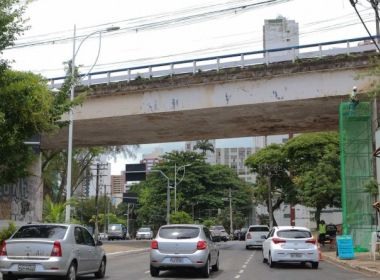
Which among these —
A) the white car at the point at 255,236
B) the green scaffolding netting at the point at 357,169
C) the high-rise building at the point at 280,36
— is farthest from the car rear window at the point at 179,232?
the white car at the point at 255,236

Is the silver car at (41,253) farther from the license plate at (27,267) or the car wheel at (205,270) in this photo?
the car wheel at (205,270)

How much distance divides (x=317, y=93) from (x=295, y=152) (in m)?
21.8

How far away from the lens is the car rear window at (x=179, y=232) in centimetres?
1777

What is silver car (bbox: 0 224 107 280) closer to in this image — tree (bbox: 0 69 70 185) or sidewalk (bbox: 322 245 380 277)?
tree (bbox: 0 69 70 185)

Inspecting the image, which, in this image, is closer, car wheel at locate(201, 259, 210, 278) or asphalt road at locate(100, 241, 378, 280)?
car wheel at locate(201, 259, 210, 278)

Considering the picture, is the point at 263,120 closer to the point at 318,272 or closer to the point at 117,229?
the point at 318,272

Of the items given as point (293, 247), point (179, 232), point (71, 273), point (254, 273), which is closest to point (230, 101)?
point (293, 247)

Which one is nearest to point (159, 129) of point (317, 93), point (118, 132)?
point (118, 132)

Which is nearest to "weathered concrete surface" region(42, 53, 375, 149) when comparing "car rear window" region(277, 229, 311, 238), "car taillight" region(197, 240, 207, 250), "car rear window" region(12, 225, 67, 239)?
"car rear window" region(277, 229, 311, 238)

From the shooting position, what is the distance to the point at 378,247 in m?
25.1

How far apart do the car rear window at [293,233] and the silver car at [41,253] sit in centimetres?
902

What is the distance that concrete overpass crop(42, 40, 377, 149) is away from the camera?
94.2 ft

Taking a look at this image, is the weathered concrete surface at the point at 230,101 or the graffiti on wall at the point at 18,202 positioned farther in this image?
the graffiti on wall at the point at 18,202

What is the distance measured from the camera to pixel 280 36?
5966 cm
